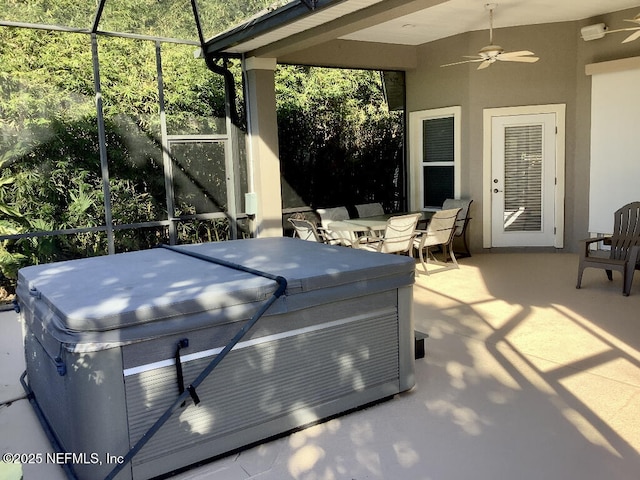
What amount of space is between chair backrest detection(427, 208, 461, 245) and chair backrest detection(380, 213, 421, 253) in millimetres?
296

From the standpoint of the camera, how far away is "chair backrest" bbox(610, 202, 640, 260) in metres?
6.36

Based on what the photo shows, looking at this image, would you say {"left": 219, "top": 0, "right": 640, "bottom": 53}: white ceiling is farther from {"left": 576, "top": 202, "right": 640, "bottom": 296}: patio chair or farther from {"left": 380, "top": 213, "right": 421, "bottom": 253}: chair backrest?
{"left": 576, "top": 202, "right": 640, "bottom": 296}: patio chair

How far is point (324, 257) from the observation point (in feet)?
12.5

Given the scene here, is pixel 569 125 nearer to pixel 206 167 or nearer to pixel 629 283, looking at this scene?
pixel 629 283

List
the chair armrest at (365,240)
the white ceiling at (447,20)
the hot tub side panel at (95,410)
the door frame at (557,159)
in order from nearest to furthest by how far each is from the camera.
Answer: the hot tub side panel at (95,410) → the white ceiling at (447,20) → the chair armrest at (365,240) → the door frame at (557,159)

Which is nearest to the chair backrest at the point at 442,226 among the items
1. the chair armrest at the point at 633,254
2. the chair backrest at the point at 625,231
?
the chair backrest at the point at 625,231

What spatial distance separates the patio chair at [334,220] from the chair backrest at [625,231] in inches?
113

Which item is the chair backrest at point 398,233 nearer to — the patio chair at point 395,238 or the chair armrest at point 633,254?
the patio chair at point 395,238

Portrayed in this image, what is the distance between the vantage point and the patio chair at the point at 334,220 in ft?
24.2

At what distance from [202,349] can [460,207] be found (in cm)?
623

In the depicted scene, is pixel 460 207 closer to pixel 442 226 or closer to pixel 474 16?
pixel 442 226

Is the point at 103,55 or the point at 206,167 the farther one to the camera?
the point at 206,167

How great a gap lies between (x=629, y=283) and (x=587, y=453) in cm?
359

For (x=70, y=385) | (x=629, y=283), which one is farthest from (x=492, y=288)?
(x=70, y=385)
